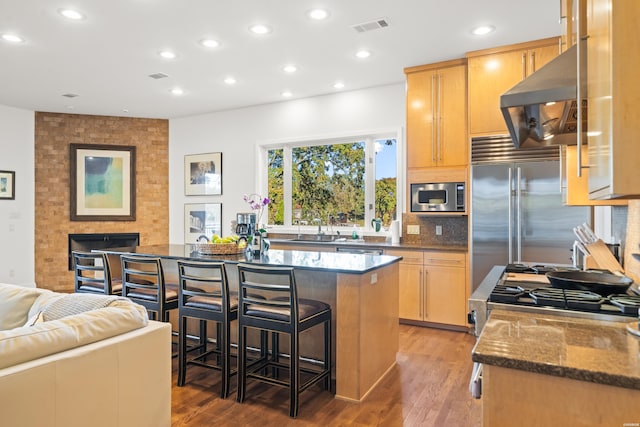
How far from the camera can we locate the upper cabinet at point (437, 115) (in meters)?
4.55

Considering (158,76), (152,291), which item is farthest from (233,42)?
(152,291)

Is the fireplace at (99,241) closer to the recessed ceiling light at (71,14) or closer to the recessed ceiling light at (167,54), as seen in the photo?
the recessed ceiling light at (167,54)

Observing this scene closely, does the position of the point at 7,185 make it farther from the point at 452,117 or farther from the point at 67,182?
the point at 452,117

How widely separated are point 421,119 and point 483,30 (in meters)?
1.19

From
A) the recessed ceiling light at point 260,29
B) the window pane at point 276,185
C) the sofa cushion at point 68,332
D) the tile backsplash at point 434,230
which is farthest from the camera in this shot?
the window pane at point 276,185

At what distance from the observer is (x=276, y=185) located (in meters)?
6.48

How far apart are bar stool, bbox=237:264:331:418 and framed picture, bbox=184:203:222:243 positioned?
13.0 ft

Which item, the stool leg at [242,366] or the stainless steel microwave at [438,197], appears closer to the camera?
the stool leg at [242,366]

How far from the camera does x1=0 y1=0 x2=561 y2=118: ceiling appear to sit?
3.37 meters

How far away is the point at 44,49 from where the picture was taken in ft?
13.7

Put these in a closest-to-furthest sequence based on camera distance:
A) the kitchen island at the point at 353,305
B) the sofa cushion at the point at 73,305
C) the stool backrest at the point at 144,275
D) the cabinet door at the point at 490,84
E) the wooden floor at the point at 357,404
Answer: the sofa cushion at the point at 73,305, the wooden floor at the point at 357,404, the kitchen island at the point at 353,305, the stool backrest at the point at 144,275, the cabinet door at the point at 490,84

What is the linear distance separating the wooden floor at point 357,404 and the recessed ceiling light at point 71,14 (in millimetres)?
3076

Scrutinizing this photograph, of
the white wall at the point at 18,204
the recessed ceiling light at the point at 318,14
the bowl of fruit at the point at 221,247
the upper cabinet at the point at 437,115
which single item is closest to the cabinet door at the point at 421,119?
the upper cabinet at the point at 437,115

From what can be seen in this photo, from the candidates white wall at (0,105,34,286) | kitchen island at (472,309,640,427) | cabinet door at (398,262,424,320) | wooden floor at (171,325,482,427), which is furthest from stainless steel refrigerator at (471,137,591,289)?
white wall at (0,105,34,286)
